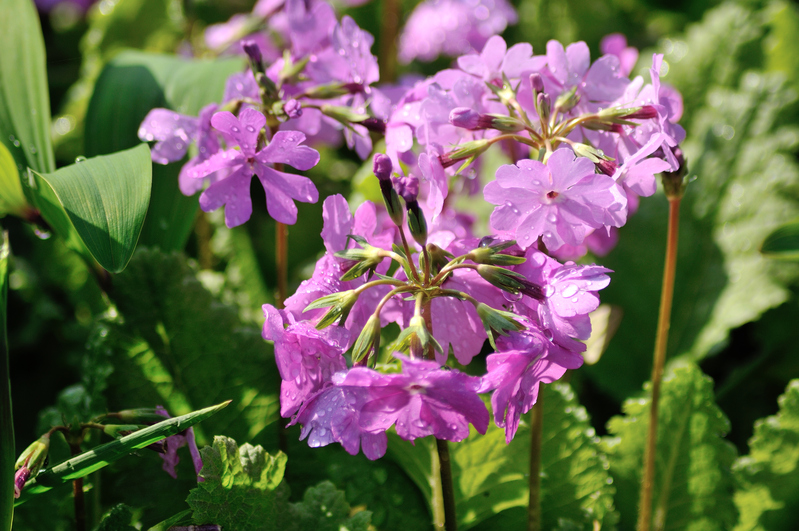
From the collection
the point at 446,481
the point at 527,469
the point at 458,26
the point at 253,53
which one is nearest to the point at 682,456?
the point at 527,469

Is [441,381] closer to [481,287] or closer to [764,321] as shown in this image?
[481,287]

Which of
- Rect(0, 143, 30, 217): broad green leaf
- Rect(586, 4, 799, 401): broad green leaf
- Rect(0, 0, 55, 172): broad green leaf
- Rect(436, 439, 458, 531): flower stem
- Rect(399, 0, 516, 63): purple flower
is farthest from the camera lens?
Rect(399, 0, 516, 63): purple flower

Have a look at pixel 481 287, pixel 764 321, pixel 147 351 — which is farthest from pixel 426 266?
pixel 764 321

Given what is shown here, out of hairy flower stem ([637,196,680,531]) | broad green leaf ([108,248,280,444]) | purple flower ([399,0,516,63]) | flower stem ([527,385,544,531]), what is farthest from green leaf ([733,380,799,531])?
purple flower ([399,0,516,63])

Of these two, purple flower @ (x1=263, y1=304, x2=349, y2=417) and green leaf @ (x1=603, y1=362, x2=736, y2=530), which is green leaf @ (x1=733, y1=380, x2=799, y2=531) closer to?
green leaf @ (x1=603, y1=362, x2=736, y2=530)

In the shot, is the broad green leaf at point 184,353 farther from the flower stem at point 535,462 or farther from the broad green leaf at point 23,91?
the flower stem at point 535,462

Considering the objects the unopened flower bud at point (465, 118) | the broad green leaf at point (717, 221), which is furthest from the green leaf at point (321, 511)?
the broad green leaf at point (717, 221)
